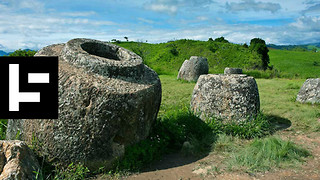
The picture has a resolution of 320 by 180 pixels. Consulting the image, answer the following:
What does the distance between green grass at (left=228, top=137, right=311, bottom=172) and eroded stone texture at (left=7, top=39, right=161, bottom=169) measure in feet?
6.74

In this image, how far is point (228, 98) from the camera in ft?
25.3

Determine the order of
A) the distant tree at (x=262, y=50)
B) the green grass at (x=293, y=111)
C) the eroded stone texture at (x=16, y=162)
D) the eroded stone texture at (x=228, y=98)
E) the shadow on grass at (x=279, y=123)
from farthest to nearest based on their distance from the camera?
the distant tree at (x=262, y=50) < the green grass at (x=293, y=111) < the shadow on grass at (x=279, y=123) < the eroded stone texture at (x=228, y=98) < the eroded stone texture at (x=16, y=162)

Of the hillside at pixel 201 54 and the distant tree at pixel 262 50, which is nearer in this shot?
the distant tree at pixel 262 50

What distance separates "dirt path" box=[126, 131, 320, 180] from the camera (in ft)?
17.9

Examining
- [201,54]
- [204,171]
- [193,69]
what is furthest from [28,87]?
[201,54]

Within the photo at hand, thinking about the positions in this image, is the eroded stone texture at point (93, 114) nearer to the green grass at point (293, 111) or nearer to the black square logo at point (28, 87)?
the black square logo at point (28, 87)

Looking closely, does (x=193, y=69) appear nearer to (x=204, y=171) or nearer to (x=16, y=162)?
(x=204, y=171)

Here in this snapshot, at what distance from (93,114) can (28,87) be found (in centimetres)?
176

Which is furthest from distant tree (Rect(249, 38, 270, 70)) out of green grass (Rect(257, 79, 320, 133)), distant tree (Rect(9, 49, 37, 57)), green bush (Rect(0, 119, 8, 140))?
green bush (Rect(0, 119, 8, 140))

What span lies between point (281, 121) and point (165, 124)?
418 centimetres

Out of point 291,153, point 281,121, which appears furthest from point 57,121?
point 281,121

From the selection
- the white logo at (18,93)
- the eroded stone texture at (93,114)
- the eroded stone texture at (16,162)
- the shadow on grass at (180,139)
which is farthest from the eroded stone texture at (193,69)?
the eroded stone texture at (16,162)

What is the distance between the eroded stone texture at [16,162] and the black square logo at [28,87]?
2.58ft

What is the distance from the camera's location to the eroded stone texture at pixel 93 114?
5.22m
